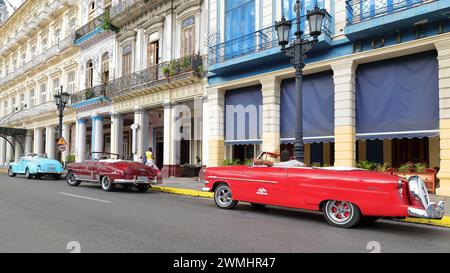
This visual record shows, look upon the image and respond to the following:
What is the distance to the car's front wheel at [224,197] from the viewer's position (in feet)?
28.1

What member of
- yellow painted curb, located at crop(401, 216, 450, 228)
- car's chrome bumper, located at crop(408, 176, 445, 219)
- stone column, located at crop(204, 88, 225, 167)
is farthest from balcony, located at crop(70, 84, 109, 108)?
car's chrome bumper, located at crop(408, 176, 445, 219)

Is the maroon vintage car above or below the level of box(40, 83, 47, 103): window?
below

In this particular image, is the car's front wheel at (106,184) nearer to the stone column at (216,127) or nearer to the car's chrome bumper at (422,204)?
the stone column at (216,127)

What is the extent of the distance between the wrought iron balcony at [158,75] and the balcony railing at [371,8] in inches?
297

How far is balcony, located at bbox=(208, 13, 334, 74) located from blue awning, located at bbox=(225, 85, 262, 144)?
1.29m

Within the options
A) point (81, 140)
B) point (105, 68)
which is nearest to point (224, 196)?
point (105, 68)

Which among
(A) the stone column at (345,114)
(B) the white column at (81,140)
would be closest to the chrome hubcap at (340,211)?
(A) the stone column at (345,114)

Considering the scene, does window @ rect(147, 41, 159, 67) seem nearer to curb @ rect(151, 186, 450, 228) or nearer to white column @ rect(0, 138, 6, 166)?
curb @ rect(151, 186, 450, 228)

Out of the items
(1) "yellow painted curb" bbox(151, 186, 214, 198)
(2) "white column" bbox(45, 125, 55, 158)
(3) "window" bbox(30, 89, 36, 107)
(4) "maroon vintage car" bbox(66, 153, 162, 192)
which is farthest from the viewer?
(3) "window" bbox(30, 89, 36, 107)

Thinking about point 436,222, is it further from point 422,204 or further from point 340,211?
point 340,211

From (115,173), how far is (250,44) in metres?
7.76

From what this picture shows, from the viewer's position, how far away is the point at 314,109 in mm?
13781

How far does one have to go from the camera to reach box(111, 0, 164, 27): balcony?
67.8 feet
